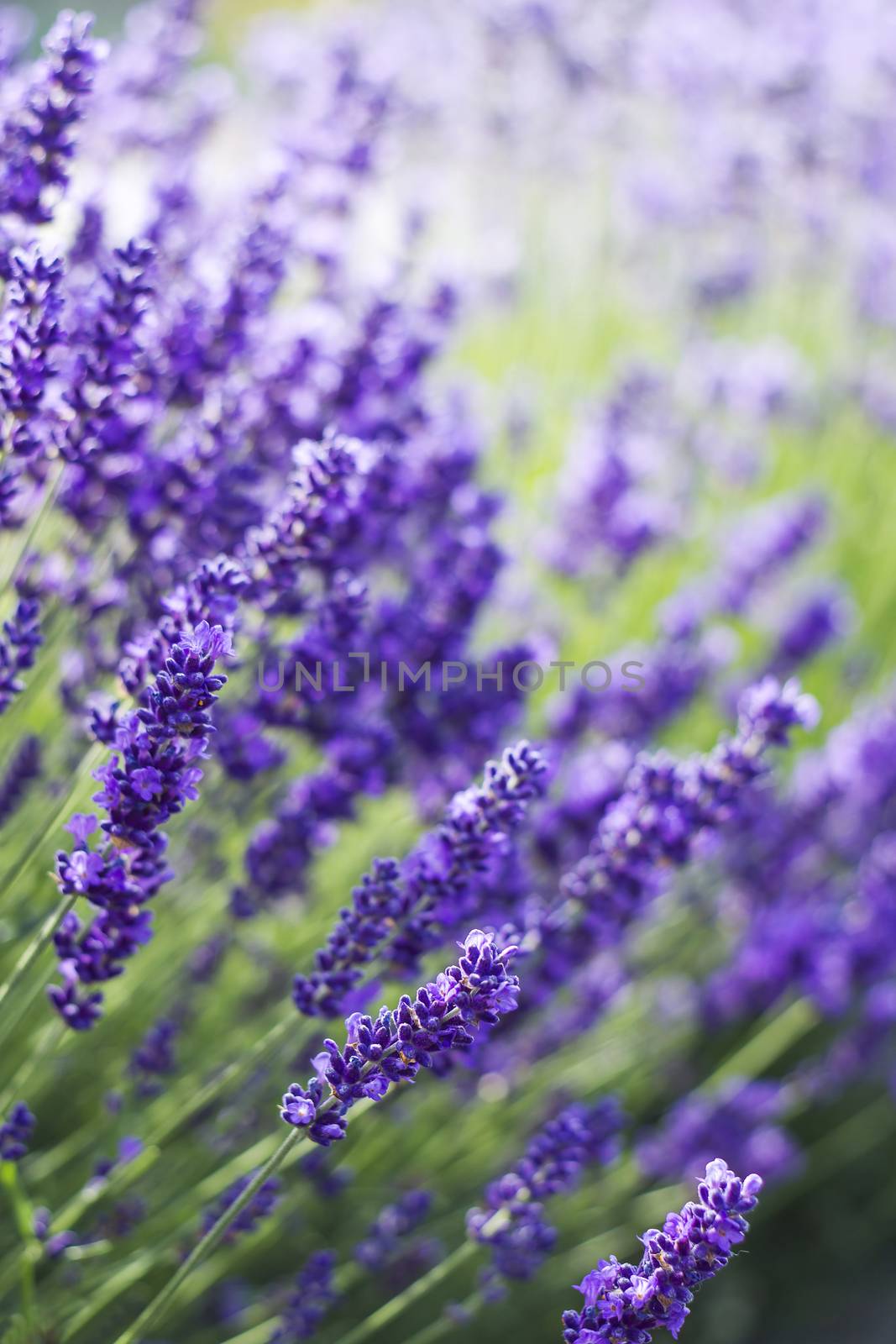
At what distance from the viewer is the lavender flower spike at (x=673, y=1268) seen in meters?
1.16

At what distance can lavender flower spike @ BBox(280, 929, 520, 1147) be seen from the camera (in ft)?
3.98

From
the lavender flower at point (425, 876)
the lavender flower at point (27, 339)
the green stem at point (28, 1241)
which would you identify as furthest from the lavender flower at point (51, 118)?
the green stem at point (28, 1241)

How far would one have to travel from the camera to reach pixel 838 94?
6035 millimetres

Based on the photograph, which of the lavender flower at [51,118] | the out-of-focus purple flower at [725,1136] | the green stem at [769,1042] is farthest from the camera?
the green stem at [769,1042]

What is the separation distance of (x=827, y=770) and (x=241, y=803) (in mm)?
1504

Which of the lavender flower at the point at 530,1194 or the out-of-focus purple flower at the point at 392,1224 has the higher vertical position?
the out-of-focus purple flower at the point at 392,1224

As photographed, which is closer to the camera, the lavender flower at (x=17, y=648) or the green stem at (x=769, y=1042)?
the lavender flower at (x=17, y=648)

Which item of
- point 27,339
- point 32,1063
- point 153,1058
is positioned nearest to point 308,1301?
point 153,1058

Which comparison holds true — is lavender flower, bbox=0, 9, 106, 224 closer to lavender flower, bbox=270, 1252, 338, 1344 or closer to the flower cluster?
the flower cluster

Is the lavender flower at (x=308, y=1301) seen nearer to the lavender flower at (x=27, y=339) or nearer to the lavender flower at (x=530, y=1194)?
the lavender flower at (x=530, y=1194)

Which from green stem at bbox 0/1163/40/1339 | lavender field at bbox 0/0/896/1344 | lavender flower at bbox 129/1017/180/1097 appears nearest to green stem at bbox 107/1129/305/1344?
lavender field at bbox 0/0/896/1344

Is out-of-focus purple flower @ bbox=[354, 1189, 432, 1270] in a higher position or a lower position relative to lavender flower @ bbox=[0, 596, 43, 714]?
lower

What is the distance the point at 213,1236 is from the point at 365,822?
172 cm

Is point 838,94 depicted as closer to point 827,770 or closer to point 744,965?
point 827,770
